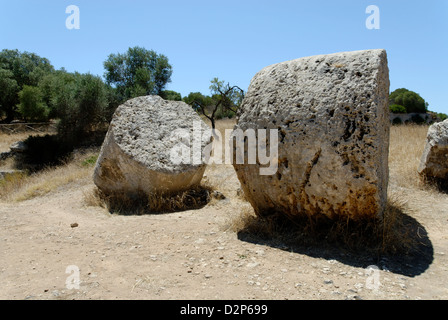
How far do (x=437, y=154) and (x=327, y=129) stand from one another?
3708mm

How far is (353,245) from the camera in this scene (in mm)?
3439

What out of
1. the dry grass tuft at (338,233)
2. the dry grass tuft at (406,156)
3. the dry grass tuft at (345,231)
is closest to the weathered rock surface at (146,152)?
the dry grass tuft at (345,231)

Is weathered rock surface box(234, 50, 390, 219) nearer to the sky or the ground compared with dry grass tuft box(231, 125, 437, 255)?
nearer to the sky

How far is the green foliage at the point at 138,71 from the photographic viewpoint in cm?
1714

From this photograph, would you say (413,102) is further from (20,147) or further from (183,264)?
(20,147)

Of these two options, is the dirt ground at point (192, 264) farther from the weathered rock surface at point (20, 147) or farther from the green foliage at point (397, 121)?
the green foliage at point (397, 121)

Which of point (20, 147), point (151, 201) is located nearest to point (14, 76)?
point (20, 147)

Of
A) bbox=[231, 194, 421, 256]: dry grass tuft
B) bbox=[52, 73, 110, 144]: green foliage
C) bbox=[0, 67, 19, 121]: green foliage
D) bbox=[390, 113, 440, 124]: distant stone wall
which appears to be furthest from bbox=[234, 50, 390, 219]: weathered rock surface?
bbox=[0, 67, 19, 121]: green foliage

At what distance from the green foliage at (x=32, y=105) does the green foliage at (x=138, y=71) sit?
15.6 ft

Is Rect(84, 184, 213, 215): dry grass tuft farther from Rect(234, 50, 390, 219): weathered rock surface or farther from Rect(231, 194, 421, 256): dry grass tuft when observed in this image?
Rect(234, 50, 390, 219): weathered rock surface

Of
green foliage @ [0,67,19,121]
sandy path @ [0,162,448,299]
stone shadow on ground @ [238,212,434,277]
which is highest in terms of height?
green foliage @ [0,67,19,121]

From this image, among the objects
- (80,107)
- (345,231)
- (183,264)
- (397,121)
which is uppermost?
(80,107)

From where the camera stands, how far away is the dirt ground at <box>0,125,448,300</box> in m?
2.68

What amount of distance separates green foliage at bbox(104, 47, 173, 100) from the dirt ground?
43.1 feet
